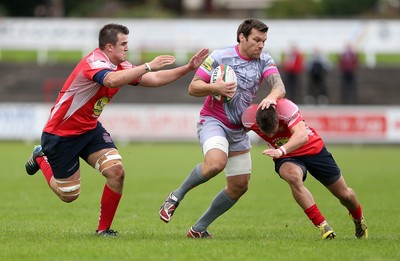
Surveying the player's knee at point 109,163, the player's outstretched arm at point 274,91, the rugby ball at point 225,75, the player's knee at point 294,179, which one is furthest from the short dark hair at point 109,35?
the player's knee at point 294,179

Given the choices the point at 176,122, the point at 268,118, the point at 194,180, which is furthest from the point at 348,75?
the point at 268,118

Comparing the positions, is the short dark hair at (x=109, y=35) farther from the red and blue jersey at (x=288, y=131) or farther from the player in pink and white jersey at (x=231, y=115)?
the red and blue jersey at (x=288, y=131)

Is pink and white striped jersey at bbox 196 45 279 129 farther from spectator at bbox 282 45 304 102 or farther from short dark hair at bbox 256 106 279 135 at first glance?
spectator at bbox 282 45 304 102

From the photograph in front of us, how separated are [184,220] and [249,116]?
3.12 meters

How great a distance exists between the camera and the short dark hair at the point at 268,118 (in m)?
9.73

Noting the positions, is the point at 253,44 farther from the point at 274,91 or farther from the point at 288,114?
the point at 288,114

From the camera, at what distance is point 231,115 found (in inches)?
408

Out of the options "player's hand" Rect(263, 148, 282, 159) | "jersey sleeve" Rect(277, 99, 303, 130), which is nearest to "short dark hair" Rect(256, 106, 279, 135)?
"jersey sleeve" Rect(277, 99, 303, 130)

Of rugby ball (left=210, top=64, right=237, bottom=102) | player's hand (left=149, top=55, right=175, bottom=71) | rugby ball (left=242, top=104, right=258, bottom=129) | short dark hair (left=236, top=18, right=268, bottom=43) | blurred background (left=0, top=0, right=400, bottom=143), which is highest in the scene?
short dark hair (left=236, top=18, right=268, bottom=43)

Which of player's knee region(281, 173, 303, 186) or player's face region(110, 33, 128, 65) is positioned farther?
player's face region(110, 33, 128, 65)

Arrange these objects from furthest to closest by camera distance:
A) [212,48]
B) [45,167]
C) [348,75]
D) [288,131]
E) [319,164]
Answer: [212,48] → [348,75] → [45,167] → [319,164] → [288,131]

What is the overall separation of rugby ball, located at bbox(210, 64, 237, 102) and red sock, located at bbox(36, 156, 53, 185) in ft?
7.01

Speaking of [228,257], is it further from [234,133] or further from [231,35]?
[231,35]

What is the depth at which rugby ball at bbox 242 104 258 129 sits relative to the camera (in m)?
10.1
